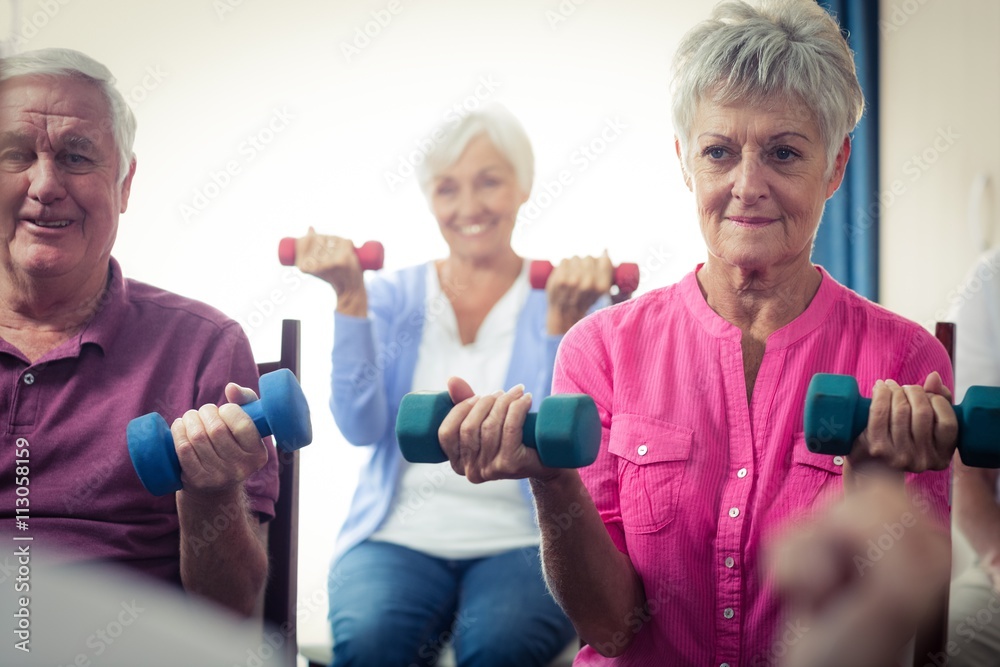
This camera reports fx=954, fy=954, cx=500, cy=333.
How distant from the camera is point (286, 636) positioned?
150 cm

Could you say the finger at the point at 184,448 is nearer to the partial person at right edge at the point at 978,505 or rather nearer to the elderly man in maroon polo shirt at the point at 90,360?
the elderly man in maroon polo shirt at the point at 90,360

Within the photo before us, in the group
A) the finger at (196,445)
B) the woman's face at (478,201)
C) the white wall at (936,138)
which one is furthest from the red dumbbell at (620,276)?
the white wall at (936,138)

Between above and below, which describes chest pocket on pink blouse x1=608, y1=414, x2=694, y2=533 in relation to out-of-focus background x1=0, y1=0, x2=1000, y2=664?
below

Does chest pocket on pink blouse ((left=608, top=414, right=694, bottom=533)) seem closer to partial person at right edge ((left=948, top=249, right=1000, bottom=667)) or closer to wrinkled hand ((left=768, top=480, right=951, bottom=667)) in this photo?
wrinkled hand ((left=768, top=480, right=951, bottom=667))

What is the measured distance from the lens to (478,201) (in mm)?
2135

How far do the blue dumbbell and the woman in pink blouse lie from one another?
20 cm

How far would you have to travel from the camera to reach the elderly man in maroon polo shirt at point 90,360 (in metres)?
1.35

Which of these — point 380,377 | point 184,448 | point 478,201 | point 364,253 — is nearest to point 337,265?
point 364,253

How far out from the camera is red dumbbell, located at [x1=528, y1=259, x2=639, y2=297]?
183 cm

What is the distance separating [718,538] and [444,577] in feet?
2.36

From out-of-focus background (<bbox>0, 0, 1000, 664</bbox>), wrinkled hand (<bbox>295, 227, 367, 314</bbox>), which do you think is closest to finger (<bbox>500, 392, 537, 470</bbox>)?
wrinkled hand (<bbox>295, 227, 367, 314</bbox>)

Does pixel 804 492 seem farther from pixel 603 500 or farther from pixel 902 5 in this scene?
pixel 902 5

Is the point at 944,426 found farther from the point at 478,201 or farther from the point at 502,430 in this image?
the point at 478,201

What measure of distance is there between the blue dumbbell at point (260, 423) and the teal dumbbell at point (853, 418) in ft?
1.89
